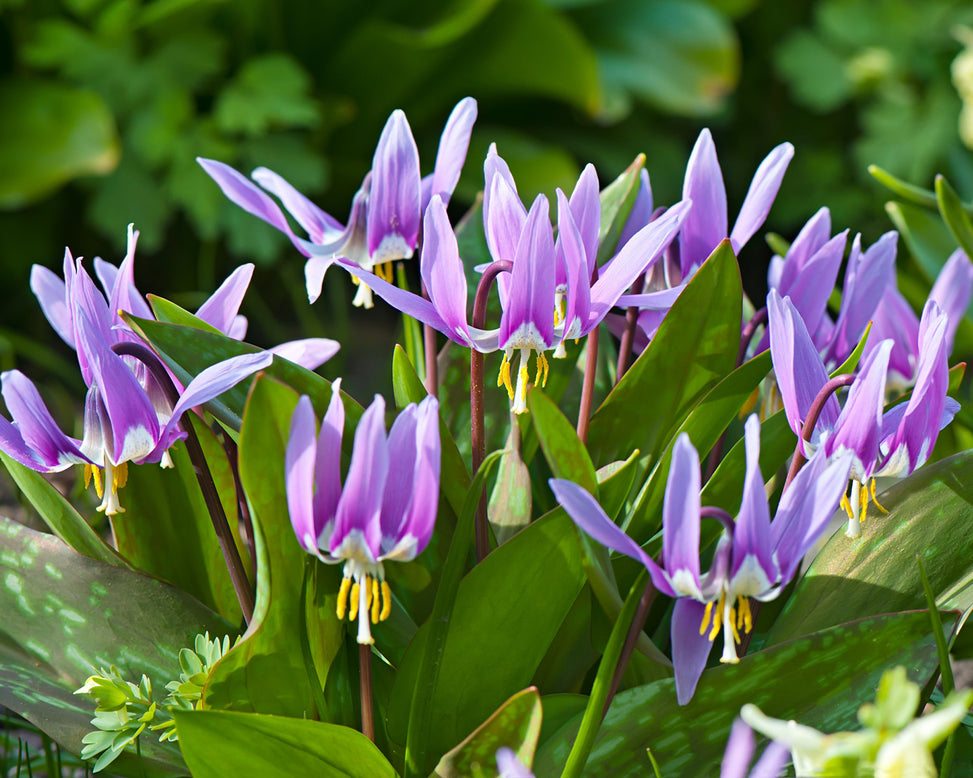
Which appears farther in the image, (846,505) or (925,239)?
(925,239)

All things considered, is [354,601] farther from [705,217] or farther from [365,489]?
[705,217]

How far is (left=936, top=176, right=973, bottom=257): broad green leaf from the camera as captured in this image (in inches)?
57.9

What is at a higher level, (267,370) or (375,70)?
(267,370)

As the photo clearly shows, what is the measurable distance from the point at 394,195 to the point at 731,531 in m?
0.53

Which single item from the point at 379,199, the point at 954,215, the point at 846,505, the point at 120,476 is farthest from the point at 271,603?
the point at 954,215

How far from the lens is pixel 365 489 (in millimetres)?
842

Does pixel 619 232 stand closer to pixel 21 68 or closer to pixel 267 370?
pixel 267 370

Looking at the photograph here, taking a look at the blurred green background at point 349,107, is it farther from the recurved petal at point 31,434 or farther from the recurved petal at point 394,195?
the recurved petal at point 31,434

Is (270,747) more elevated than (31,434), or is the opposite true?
(31,434)

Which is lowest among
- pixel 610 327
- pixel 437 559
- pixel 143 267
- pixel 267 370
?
pixel 143 267

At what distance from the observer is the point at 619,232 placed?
1.23m

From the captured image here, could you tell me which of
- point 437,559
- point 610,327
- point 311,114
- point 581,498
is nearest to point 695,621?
point 581,498

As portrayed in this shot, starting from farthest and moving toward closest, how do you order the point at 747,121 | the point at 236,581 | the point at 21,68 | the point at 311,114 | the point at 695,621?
the point at 747,121 → the point at 21,68 → the point at 311,114 → the point at 236,581 → the point at 695,621

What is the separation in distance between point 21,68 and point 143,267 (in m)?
0.82
